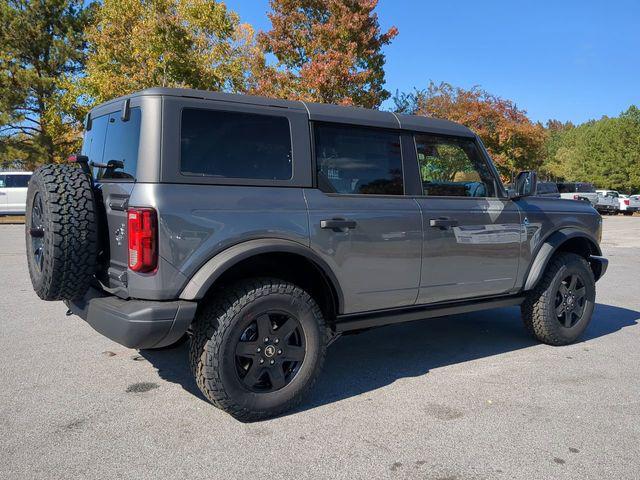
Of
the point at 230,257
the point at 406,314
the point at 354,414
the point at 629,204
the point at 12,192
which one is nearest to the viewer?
the point at 230,257

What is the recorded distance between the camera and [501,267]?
459 centimetres

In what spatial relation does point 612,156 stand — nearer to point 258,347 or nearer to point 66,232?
point 258,347

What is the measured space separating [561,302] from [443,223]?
1787mm

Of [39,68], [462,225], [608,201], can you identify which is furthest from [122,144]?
[608,201]

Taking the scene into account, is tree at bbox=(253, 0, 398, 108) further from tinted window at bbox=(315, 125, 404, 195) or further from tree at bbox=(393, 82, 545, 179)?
tinted window at bbox=(315, 125, 404, 195)

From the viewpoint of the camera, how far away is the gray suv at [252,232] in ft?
10.2

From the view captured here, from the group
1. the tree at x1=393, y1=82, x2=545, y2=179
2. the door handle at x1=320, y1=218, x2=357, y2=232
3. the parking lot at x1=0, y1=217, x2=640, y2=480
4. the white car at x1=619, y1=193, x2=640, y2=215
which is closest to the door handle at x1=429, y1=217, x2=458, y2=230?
the door handle at x1=320, y1=218, x2=357, y2=232

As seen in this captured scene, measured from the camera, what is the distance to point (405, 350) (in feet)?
16.4

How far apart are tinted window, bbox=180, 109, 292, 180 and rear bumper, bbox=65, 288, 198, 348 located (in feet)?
2.66

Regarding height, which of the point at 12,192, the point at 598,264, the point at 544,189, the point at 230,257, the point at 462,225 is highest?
the point at 544,189

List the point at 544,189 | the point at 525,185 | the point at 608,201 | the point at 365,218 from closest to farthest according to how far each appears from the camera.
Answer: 1. the point at 365,218
2. the point at 525,185
3. the point at 544,189
4. the point at 608,201

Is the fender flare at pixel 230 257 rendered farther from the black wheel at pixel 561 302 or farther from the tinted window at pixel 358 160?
the black wheel at pixel 561 302

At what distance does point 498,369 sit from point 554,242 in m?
1.32

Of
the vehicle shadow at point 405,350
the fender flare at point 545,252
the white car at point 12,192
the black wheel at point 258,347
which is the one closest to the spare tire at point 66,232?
the black wheel at point 258,347
